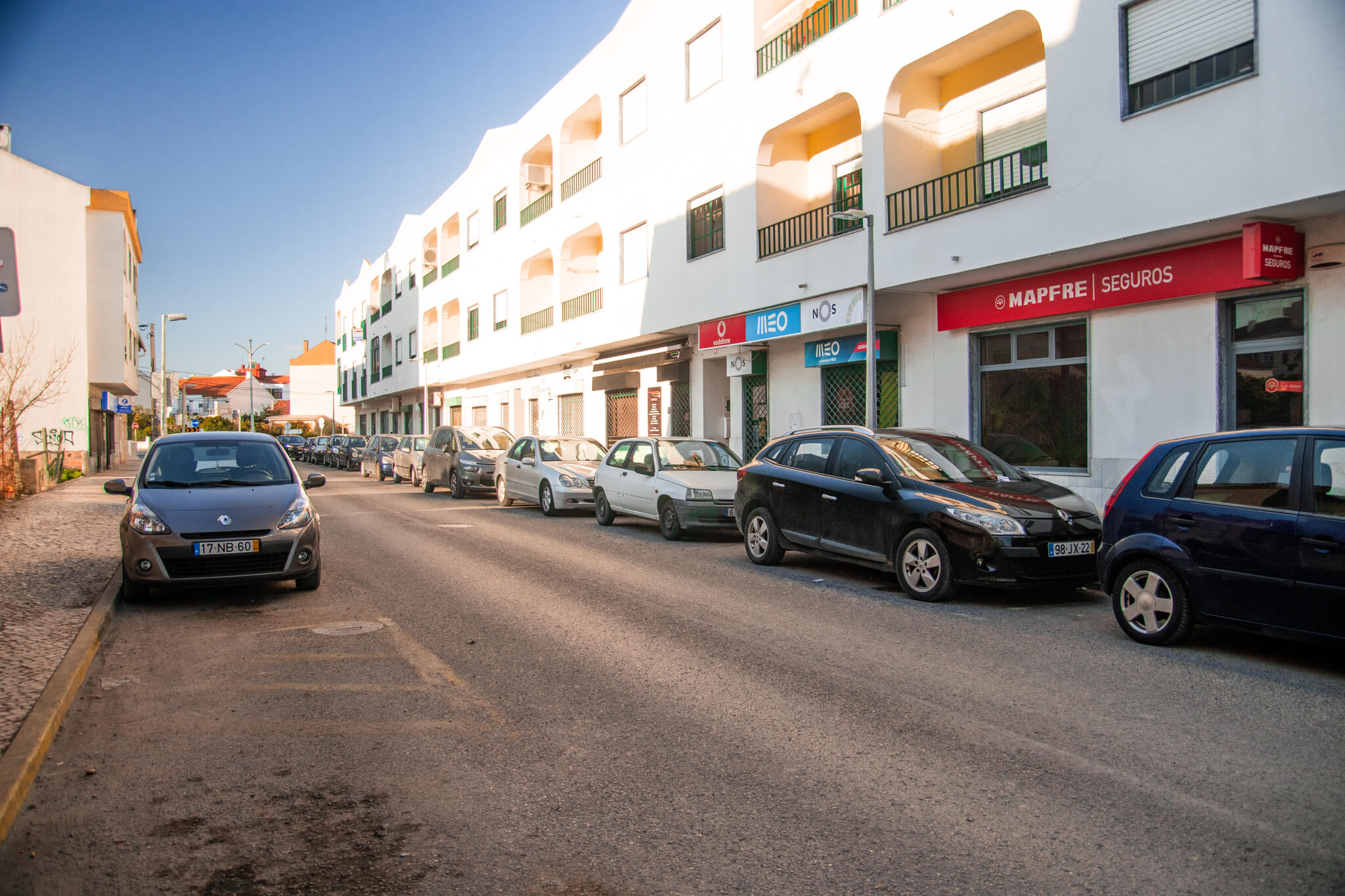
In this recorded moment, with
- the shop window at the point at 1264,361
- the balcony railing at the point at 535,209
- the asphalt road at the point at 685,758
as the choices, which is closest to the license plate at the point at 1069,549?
the asphalt road at the point at 685,758

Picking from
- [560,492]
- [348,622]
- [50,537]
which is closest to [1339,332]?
[348,622]

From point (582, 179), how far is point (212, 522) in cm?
2199

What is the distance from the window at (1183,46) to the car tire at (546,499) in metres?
11.2

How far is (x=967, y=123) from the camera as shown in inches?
621

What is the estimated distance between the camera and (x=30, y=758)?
4.21 m

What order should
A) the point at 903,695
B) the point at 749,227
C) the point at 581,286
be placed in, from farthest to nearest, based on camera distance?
the point at 581,286 → the point at 749,227 → the point at 903,695

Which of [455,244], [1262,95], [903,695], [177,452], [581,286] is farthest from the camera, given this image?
[455,244]

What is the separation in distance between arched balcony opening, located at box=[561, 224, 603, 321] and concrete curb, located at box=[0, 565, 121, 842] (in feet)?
75.2

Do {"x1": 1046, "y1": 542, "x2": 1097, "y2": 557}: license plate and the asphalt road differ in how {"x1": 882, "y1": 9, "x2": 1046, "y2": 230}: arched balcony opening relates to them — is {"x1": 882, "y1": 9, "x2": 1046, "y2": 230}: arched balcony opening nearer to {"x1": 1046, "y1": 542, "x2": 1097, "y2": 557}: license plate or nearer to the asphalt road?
{"x1": 1046, "y1": 542, "x2": 1097, "y2": 557}: license plate

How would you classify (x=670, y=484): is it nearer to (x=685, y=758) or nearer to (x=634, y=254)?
(x=685, y=758)

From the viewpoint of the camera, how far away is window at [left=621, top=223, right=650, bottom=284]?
80.6 feet

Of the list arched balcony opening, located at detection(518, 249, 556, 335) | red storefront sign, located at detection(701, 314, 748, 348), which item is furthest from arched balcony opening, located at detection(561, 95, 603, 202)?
red storefront sign, located at detection(701, 314, 748, 348)

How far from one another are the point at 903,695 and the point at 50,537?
39.8 feet

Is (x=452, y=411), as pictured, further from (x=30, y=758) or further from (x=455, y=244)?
(x=30, y=758)
